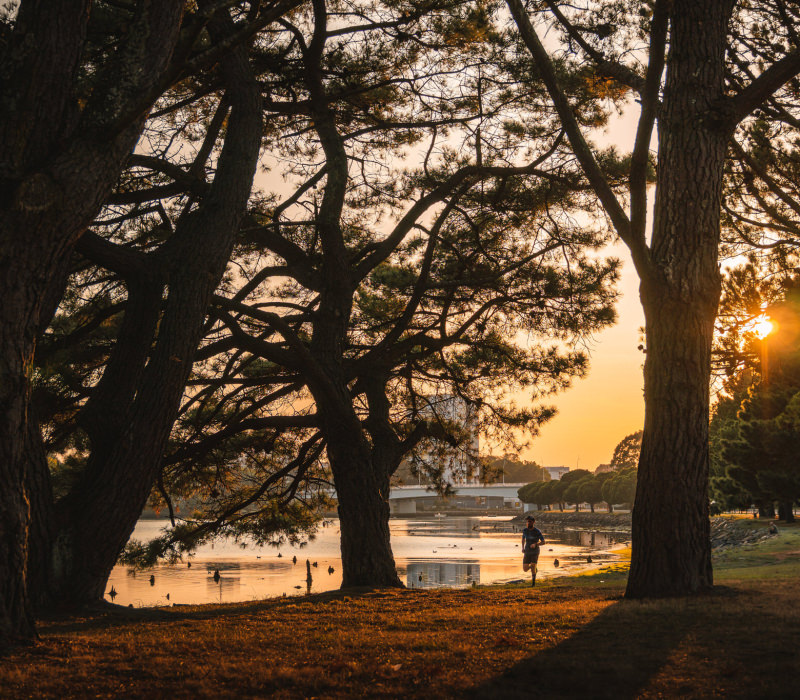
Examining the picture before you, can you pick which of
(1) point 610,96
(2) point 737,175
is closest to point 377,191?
(1) point 610,96

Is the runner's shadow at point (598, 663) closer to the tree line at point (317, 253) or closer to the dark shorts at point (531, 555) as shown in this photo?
the tree line at point (317, 253)

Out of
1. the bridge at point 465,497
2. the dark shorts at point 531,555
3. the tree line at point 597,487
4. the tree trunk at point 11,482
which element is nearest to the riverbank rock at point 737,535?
the bridge at point 465,497

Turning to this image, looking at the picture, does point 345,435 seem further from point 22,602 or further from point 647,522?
point 22,602

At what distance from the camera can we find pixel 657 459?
23.5 ft

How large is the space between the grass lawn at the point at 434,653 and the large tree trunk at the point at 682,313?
695 mm

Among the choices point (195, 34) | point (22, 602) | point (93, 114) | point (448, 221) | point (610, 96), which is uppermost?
point (610, 96)

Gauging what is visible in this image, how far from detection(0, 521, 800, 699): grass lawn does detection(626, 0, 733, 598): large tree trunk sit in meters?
0.69

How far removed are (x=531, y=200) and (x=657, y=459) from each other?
5.18m

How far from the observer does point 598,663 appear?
13.1 ft

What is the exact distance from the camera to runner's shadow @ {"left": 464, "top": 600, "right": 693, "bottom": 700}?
3498 mm

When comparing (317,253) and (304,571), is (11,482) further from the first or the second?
(304,571)

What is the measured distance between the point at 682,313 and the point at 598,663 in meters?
4.14

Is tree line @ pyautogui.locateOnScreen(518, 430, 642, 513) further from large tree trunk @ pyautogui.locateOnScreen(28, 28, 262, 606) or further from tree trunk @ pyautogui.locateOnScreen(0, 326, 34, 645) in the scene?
tree trunk @ pyautogui.locateOnScreen(0, 326, 34, 645)

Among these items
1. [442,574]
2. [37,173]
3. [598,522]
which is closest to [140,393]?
[37,173]
